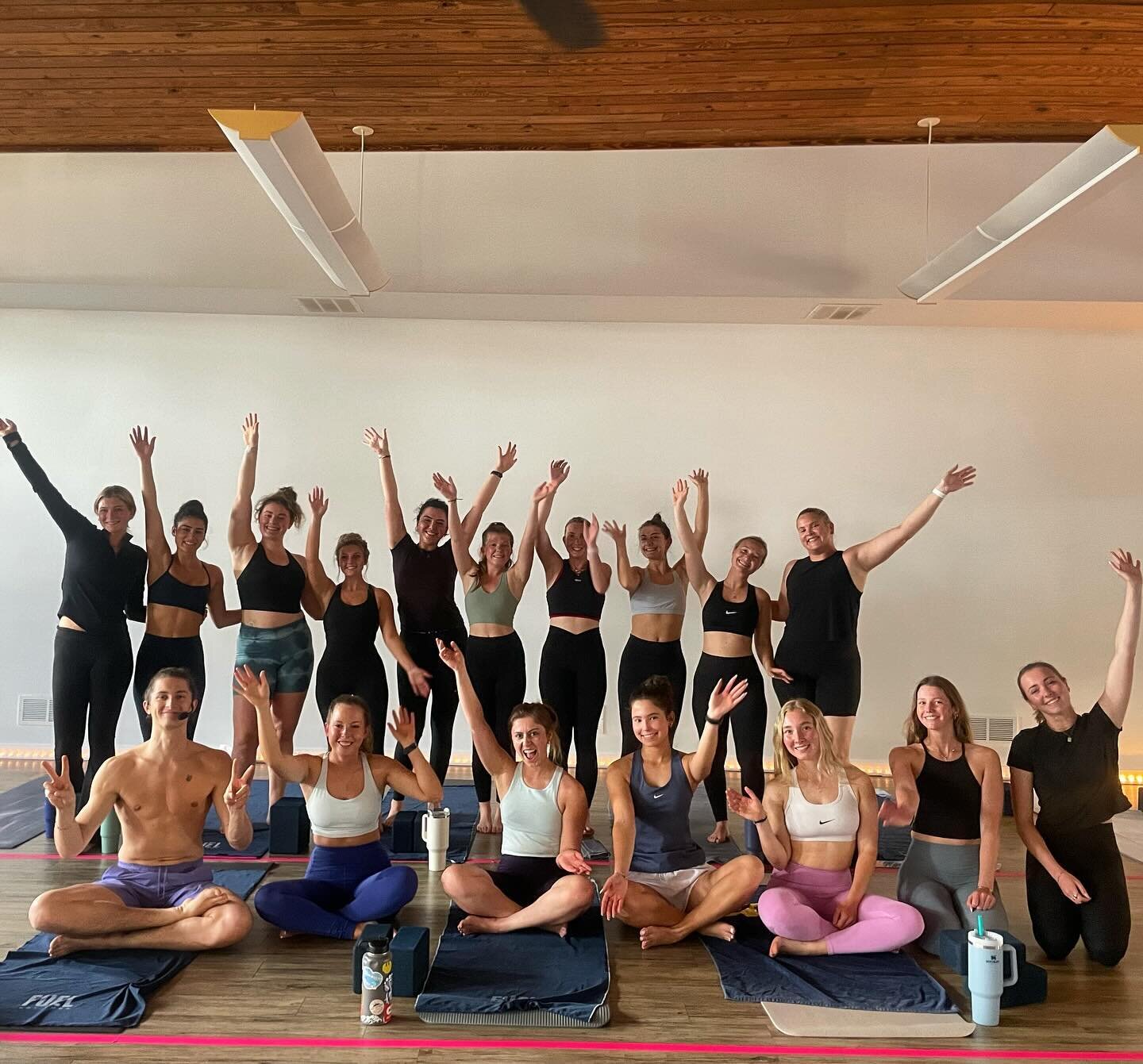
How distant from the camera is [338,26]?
4.01 meters

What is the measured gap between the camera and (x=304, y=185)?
3.59 m

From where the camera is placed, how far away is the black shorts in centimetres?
353

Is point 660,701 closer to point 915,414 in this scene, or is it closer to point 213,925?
point 213,925

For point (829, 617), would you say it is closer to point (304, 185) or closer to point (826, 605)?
point (826, 605)

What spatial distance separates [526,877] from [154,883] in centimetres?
128

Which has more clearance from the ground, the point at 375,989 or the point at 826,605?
the point at 826,605

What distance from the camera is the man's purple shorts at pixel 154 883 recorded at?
327 cm

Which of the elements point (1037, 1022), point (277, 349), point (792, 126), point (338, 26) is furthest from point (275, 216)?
point (1037, 1022)

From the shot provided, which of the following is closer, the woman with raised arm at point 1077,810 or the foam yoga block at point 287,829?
the woman with raised arm at point 1077,810

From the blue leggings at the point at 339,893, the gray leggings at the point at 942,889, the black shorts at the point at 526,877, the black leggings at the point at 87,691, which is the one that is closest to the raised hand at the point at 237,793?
the blue leggings at the point at 339,893

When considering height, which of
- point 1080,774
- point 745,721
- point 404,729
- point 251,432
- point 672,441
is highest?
point 672,441

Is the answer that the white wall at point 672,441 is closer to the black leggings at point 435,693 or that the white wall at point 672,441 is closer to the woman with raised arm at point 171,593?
the black leggings at point 435,693

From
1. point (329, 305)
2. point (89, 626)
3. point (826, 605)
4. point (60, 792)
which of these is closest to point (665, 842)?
Answer: point (826, 605)

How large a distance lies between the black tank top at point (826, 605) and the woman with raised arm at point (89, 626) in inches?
124
